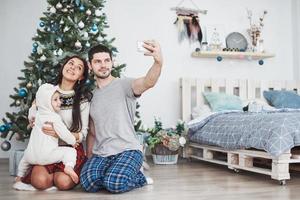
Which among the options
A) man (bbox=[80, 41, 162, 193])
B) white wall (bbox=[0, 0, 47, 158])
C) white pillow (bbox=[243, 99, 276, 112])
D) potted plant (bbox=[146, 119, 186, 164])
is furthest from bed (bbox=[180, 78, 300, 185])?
white wall (bbox=[0, 0, 47, 158])

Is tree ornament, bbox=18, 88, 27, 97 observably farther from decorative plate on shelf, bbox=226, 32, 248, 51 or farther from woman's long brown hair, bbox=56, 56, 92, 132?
decorative plate on shelf, bbox=226, 32, 248, 51

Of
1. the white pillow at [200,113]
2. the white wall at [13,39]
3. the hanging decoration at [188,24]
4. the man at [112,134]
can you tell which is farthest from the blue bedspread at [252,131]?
the white wall at [13,39]

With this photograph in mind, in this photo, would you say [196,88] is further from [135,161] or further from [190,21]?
[135,161]

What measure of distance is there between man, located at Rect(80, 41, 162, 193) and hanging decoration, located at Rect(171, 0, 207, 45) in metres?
2.02

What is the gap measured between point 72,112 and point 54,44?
860mm

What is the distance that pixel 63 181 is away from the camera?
238 cm

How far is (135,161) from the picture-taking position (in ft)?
7.77

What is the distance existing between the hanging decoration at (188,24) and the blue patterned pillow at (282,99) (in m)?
0.98

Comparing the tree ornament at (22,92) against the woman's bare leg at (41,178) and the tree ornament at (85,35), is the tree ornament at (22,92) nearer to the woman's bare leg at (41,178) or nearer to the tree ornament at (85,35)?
the tree ornament at (85,35)

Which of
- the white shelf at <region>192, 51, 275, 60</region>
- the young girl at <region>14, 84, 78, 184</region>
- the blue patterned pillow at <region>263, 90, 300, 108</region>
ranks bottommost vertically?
A: the young girl at <region>14, 84, 78, 184</region>

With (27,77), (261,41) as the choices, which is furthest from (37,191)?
(261,41)

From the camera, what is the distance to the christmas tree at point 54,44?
3.06m

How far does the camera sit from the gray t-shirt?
240 cm

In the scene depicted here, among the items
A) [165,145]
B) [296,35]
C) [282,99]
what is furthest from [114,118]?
[296,35]
